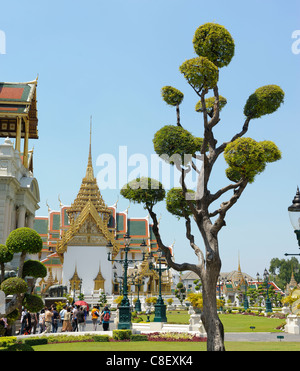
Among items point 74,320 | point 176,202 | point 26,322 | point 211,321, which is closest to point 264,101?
point 176,202

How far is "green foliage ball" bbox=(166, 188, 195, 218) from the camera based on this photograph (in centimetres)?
1482

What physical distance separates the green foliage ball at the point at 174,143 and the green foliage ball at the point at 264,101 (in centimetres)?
188

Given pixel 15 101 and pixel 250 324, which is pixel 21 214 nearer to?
pixel 15 101

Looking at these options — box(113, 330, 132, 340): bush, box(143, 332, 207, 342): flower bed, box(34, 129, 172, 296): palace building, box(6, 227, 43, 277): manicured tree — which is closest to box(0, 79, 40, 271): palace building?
box(113, 330, 132, 340): bush

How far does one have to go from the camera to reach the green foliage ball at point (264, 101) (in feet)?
43.3

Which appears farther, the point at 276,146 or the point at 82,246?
the point at 82,246

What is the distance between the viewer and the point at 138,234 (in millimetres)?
72312

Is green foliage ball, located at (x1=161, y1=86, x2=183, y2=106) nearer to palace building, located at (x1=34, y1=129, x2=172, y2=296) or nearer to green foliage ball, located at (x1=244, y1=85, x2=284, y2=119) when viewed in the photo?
green foliage ball, located at (x1=244, y1=85, x2=284, y2=119)

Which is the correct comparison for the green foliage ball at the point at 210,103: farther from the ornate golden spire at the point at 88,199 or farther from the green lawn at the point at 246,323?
the ornate golden spire at the point at 88,199

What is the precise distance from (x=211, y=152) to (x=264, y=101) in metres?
2.11

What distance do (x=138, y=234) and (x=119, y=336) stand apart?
53934 millimetres

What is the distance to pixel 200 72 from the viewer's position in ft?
39.9
